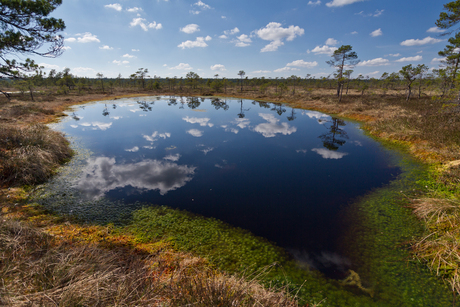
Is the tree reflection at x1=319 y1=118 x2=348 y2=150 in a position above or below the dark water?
above

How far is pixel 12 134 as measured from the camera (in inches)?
489

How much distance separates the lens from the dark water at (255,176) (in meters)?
7.93

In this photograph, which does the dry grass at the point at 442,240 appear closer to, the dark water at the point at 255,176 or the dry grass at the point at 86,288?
the dark water at the point at 255,176

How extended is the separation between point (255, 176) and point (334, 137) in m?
14.3

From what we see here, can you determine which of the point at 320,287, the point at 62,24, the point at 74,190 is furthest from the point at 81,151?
the point at 320,287

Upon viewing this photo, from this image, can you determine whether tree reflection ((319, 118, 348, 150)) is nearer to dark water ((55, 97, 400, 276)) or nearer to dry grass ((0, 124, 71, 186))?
dark water ((55, 97, 400, 276))

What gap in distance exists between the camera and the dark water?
26.0 ft

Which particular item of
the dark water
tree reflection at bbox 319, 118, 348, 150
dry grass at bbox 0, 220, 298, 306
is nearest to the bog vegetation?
dry grass at bbox 0, 220, 298, 306

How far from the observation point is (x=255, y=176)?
39.5ft

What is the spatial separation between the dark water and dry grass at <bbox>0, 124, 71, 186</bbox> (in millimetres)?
2066

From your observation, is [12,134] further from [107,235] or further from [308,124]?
[308,124]

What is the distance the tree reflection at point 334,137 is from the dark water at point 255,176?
108 millimetres

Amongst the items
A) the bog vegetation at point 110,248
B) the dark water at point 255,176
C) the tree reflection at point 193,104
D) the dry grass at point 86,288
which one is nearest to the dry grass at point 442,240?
the bog vegetation at point 110,248

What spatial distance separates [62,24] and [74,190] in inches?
361
